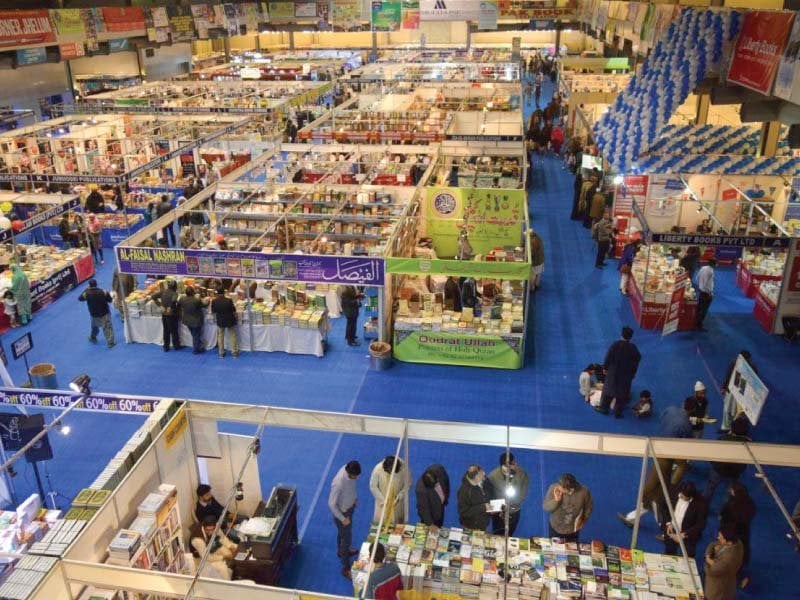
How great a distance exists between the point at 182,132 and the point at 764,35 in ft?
60.6

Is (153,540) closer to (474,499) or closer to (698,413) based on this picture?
(474,499)

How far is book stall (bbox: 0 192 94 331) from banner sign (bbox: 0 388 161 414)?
20.6 ft

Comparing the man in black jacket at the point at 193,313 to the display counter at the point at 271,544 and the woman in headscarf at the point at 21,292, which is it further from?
the display counter at the point at 271,544

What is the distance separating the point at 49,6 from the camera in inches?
1287

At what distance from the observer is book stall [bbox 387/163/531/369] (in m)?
11.5

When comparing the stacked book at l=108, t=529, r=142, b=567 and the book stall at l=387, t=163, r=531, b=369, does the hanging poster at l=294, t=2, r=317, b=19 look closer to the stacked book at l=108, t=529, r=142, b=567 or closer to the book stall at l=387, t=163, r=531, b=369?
the book stall at l=387, t=163, r=531, b=369

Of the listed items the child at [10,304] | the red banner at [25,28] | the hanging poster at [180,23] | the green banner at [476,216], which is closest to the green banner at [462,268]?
the green banner at [476,216]

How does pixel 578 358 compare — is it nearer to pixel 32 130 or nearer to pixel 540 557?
pixel 540 557

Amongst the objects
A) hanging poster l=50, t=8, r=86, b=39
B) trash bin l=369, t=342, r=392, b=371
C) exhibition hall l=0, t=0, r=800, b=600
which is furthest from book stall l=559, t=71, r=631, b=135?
hanging poster l=50, t=8, r=86, b=39

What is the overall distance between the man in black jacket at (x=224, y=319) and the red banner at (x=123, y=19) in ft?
83.2

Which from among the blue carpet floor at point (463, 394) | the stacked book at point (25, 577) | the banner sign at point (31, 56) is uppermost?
the banner sign at point (31, 56)

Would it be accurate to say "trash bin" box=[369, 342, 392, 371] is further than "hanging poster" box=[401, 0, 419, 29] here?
No

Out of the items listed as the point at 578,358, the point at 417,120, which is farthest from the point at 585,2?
the point at 578,358

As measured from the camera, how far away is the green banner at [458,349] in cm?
1170
